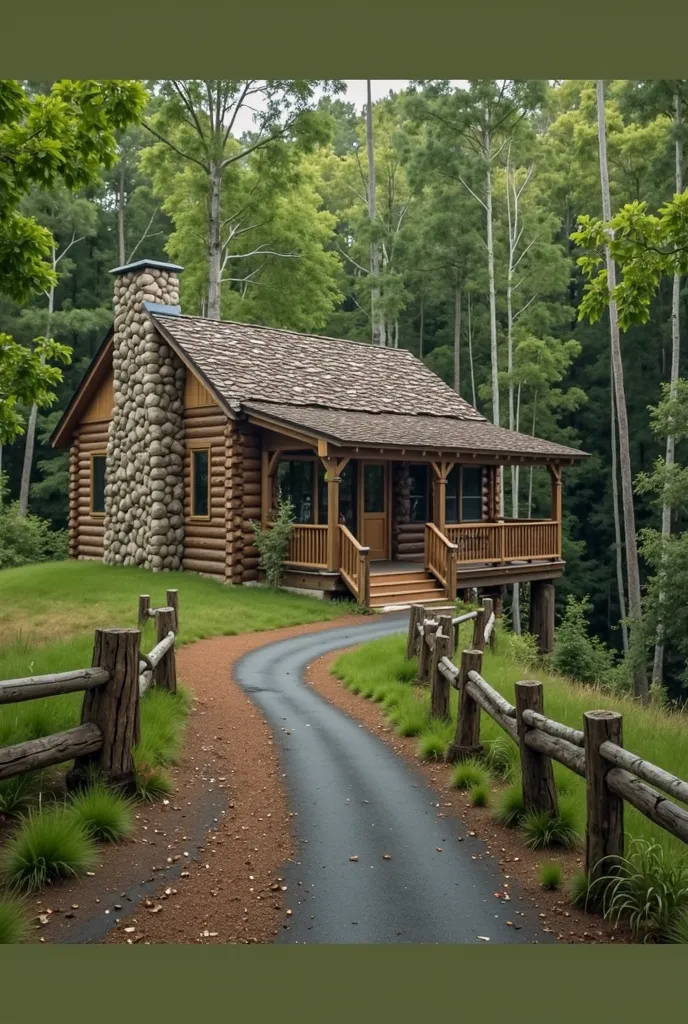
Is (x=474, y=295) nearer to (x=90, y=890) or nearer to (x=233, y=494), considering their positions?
(x=233, y=494)

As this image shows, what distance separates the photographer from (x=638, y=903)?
4.74 m

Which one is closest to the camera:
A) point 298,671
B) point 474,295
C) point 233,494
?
point 298,671

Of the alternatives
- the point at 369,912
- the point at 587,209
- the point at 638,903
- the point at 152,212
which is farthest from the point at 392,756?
the point at 152,212

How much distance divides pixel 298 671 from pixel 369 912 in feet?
23.2

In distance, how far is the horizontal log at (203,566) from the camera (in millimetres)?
20011

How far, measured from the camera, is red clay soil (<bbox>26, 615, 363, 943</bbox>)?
15.9 feet

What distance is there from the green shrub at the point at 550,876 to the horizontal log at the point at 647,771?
88 centimetres

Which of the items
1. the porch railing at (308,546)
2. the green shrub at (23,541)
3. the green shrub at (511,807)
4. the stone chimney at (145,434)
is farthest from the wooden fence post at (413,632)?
the green shrub at (23,541)

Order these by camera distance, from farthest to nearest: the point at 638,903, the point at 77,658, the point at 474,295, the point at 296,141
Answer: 1. the point at 474,295
2. the point at 296,141
3. the point at 77,658
4. the point at 638,903

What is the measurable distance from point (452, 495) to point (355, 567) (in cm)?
643

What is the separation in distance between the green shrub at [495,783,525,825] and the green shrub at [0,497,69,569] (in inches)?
858

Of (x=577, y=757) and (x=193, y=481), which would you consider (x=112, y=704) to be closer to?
(x=577, y=757)

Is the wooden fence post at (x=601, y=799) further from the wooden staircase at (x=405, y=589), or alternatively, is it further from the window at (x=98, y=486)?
the window at (x=98, y=486)

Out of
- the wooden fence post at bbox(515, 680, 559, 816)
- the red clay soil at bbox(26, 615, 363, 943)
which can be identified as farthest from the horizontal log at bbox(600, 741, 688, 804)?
the red clay soil at bbox(26, 615, 363, 943)
